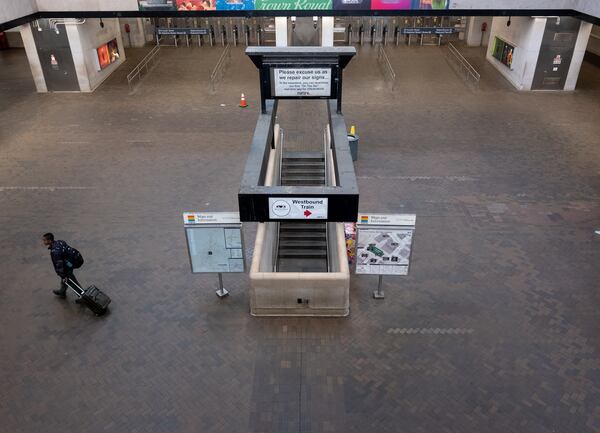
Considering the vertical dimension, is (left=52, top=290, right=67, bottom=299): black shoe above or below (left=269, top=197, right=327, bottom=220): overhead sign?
below

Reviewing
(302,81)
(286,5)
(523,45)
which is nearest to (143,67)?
(286,5)

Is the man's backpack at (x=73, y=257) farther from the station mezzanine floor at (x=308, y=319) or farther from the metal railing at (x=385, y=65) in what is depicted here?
the metal railing at (x=385, y=65)

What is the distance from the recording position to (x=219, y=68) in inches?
884

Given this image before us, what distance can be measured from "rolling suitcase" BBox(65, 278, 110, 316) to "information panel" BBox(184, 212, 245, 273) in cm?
157

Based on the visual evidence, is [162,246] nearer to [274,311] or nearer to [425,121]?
[274,311]

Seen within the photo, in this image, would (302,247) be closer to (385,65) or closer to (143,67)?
(385,65)

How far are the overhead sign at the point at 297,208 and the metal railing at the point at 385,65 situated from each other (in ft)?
47.7

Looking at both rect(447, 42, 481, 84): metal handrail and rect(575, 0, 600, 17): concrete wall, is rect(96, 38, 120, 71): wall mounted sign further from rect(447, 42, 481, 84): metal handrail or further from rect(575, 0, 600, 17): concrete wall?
rect(575, 0, 600, 17): concrete wall

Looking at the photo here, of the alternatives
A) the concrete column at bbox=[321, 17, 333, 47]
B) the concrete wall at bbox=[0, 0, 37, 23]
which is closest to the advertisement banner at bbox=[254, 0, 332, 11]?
the concrete column at bbox=[321, 17, 333, 47]

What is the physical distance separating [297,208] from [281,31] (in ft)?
46.9

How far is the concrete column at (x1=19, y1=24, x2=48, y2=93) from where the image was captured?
17.9 m

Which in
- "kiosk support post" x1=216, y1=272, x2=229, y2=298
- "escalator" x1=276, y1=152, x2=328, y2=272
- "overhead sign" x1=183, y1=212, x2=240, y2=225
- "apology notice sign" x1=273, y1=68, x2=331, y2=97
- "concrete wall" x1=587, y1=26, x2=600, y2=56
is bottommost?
"escalator" x1=276, y1=152, x2=328, y2=272

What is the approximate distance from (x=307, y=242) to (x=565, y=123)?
11190 mm

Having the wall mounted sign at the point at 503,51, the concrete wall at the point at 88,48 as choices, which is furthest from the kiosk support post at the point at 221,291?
the wall mounted sign at the point at 503,51
